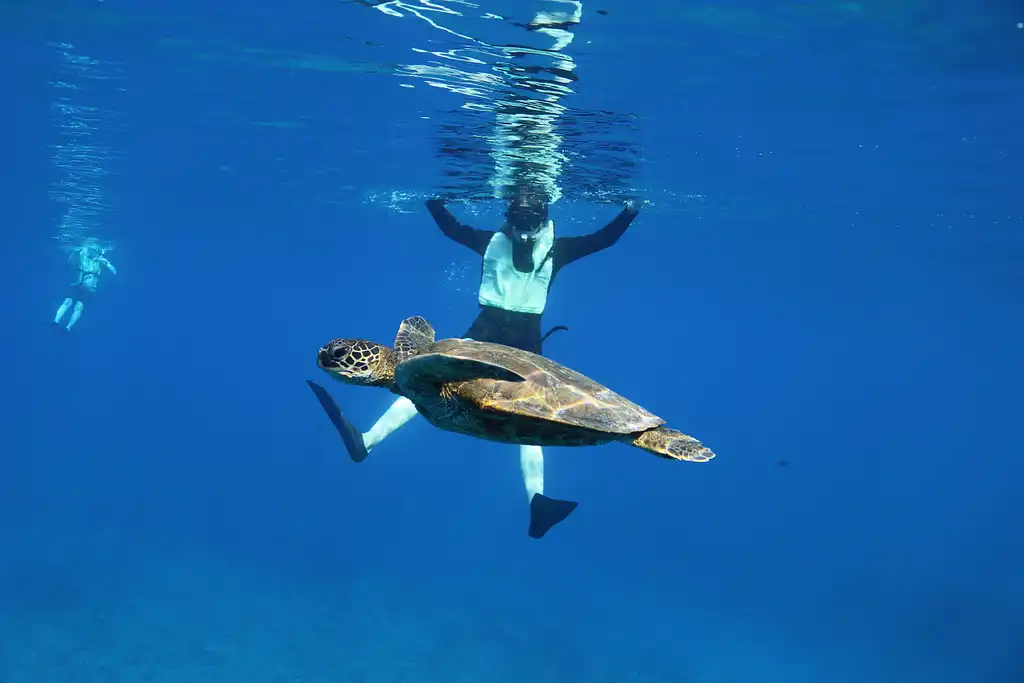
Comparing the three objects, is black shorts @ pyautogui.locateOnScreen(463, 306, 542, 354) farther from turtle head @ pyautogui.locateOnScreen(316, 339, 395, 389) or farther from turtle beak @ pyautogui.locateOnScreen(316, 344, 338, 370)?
turtle beak @ pyautogui.locateOnScreen(316, 344, 338, 370)

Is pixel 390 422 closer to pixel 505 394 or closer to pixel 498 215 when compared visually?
pixel 505 394

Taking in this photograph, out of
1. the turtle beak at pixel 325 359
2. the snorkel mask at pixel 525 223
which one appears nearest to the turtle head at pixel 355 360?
the turtle beak at pixel 325 359

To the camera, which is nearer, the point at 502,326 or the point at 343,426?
the point at 343,426

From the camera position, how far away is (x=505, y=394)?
13.8 ft

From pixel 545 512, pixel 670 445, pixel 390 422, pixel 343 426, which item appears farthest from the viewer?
pixel 390 422

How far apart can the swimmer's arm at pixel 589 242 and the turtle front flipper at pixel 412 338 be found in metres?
4.56

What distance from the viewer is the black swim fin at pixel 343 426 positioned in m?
7.29

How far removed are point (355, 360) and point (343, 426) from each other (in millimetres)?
3829

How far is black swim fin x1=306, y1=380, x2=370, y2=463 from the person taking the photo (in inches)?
287

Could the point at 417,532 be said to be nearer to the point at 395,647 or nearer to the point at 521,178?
the point at 395,647

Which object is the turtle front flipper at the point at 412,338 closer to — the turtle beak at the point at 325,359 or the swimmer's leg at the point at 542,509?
the turtle beak at the point at 325,359

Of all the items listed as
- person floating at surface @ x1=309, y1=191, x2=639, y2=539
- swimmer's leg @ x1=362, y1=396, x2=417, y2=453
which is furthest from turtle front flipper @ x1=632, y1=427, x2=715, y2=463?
swimmer's leg @ x1=362, y1=396, x2=417, y2=453

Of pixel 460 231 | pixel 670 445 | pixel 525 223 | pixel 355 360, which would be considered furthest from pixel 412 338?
pixel 460 231

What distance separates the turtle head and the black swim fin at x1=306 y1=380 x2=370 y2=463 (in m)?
3.03
